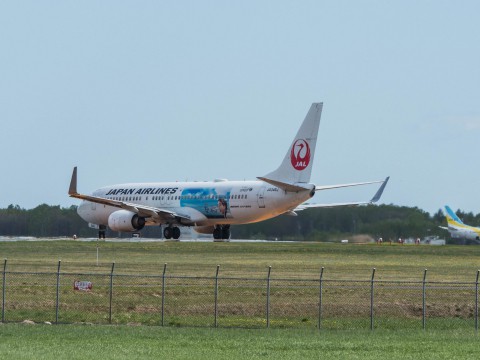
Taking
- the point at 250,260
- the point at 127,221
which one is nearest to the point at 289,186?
the point at 127,221

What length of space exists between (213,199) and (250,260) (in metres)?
19.6

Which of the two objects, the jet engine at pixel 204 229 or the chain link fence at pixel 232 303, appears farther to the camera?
the jet engine at pixel 204 229

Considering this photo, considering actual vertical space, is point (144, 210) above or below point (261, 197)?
below

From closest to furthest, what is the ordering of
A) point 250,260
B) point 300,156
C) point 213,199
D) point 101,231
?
point 250,260 < point 300,156 < point 213,199 < point 101,231

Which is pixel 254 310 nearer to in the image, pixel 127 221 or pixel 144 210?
pixel 144 210

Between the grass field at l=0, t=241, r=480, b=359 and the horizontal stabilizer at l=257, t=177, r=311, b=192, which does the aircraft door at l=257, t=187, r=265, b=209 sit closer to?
the horizontal stabilizer at l=257, t=177, r=311, b=192

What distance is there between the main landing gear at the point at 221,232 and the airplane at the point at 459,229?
1935 cm

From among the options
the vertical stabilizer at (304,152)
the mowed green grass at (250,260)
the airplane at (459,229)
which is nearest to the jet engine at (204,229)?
the mowed green grass at (250,260)

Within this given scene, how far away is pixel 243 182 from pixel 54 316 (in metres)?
39.7

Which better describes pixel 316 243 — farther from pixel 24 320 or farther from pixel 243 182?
pixel 24 320

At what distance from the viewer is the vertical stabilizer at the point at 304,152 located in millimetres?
71000

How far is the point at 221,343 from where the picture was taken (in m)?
27.7

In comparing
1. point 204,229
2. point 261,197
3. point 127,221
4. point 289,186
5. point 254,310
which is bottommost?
point 254,310

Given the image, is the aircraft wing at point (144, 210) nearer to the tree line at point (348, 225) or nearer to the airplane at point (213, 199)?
the airplane at point (213, 199)
